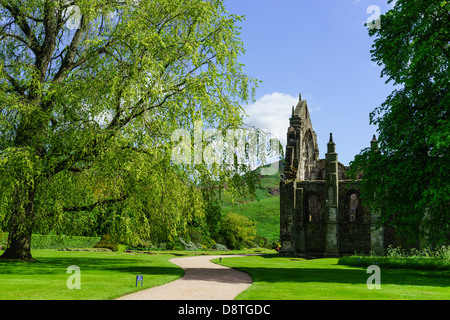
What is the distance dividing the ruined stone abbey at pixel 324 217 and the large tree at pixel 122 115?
21840 mm

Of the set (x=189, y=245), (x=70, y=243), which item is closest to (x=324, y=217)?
(x=189, y=245)

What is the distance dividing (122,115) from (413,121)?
13529 mm

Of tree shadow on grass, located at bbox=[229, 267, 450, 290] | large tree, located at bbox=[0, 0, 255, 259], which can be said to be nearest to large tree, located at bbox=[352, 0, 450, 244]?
tree shadow on grass, located at bbox=[229, 267, 450, 290]

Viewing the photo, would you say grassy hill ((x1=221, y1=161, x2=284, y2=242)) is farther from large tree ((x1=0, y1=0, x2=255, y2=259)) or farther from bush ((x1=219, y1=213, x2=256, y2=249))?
large tree ((x1=0, y1=0, x2=255, y2=259))

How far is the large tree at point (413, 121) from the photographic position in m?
18.1

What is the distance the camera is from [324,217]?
40.8 metres

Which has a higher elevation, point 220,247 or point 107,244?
point 107,244

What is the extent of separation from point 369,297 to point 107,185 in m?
11.1

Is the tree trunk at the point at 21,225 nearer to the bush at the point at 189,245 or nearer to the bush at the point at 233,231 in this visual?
the bush at the point at 189,245

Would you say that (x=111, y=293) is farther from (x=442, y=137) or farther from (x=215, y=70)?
(x=442, y=137)

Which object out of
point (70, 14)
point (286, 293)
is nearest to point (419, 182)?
point (286, 293)

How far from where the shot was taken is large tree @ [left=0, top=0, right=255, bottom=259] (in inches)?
640

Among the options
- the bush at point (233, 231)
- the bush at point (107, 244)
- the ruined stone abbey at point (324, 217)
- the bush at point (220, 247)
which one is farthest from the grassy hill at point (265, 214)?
the bush at point (107, 244)

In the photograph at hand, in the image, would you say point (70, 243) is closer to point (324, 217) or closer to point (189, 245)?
point (189, 245)
